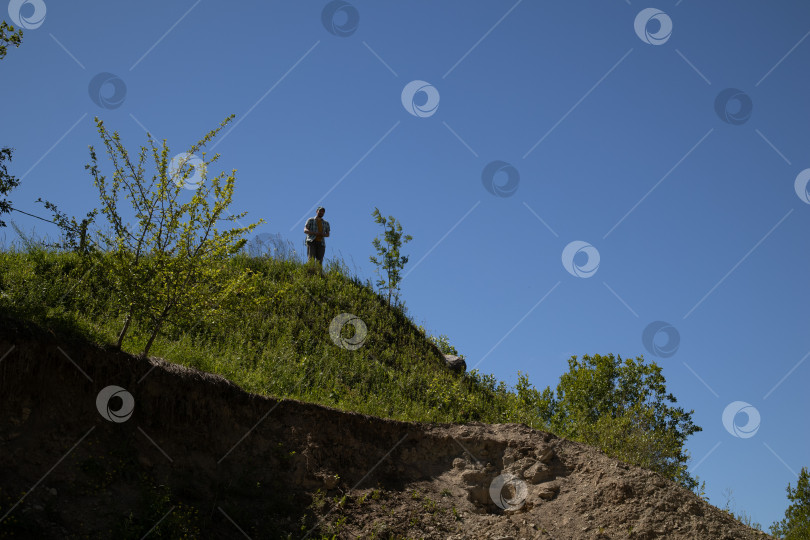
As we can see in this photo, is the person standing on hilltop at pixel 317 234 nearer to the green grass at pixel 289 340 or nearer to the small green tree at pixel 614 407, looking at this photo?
the green grass at pixel 289 340

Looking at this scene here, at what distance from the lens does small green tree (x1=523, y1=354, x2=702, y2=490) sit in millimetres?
14695

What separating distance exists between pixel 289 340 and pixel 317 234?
6775 mm

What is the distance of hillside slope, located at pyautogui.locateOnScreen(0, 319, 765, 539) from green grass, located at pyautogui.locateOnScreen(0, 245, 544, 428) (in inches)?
33.5

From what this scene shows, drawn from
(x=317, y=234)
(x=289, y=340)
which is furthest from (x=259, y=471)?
(x=317, y=234)

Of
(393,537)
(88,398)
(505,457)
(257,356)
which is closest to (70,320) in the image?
(88,398)

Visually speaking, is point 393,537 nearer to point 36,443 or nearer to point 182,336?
point 36,443

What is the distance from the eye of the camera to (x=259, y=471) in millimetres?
10492

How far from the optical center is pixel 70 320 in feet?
34.0

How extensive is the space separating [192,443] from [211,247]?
3.29 meters

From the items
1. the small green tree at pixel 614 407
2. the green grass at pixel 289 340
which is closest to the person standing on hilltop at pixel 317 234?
the green grass at pixel 289 340

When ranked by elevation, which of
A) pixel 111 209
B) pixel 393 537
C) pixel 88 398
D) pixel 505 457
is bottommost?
pixel 88 398

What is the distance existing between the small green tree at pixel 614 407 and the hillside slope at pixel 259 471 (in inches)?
117

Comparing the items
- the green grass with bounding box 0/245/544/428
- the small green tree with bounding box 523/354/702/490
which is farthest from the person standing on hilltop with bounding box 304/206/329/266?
the small green tree with bounding box 523/354/702/490

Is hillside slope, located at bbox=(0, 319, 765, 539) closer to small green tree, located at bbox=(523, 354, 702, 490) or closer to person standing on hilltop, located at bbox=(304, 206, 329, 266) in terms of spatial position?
small green tree, located at bbox=(523, 354, 702, 490)
